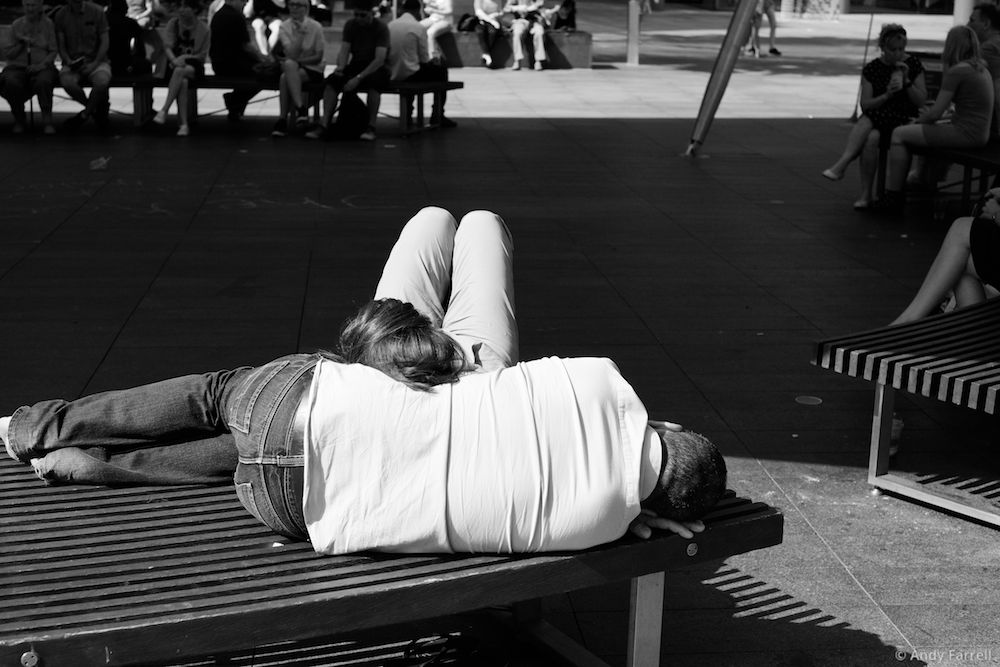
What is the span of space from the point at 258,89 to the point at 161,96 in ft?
12.2

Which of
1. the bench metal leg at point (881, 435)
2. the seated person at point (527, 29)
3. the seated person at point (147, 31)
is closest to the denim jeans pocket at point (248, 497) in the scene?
the bench metal leg at point (881, 435)

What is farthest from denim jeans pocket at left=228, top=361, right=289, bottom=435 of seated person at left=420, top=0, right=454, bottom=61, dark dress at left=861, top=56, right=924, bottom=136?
seated person at left=420, top=0, right=454, bottom=61

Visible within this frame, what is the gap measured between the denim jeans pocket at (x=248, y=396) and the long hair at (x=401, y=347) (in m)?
0.13

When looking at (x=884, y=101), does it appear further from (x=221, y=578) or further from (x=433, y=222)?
(x=221, y=578)

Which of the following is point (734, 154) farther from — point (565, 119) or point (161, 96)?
point (161, 96)

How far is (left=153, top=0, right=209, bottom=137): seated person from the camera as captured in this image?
13.2m

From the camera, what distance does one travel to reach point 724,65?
11688mm

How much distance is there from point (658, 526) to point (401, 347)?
67 cm

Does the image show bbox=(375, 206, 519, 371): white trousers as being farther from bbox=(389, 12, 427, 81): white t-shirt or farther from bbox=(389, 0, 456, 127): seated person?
bbox=(389, 12, 427, 81): white t-shirt

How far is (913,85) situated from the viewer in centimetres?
1007

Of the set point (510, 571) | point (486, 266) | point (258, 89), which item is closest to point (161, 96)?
point (258, 89)

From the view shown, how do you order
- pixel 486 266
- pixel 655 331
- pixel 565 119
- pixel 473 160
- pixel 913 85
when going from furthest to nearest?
pixel 565 119
pixel 473 160
pixel 913 85
pixel 655 331
pixel 486 266

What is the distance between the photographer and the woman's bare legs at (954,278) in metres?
4.89

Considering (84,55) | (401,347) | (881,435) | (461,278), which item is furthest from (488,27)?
(401,347)
